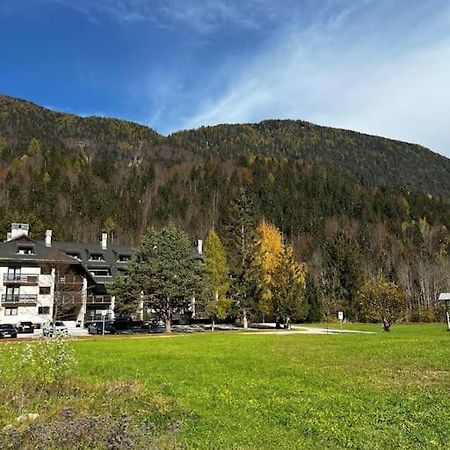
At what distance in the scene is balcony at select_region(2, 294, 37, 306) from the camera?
56.0 metres

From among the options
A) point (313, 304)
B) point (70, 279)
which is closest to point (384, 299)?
point (313, 304)

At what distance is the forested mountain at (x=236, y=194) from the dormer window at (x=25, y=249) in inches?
842

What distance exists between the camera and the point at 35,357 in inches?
518

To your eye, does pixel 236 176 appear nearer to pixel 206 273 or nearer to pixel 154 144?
pixel 154 144

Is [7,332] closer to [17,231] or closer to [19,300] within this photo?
[19,300]

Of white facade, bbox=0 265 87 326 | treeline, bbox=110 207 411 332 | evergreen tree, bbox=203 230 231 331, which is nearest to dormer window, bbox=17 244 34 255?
white facade, bbox=0 265 87 326

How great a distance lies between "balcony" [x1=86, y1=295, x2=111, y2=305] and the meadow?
41179 mm

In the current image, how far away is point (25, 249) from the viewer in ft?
191

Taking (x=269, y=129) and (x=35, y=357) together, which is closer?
(x=35, y=357)

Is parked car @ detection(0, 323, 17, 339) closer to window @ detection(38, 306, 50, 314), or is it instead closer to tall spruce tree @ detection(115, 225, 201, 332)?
tall spruce tree @ detection(115, 225, 201, 332)

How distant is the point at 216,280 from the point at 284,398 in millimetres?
42729

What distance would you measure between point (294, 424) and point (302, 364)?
365 inches

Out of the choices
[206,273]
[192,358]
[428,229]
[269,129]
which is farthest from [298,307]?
[269,129]

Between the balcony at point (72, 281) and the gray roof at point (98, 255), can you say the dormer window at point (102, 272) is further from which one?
the balcony at point (72, 281)
